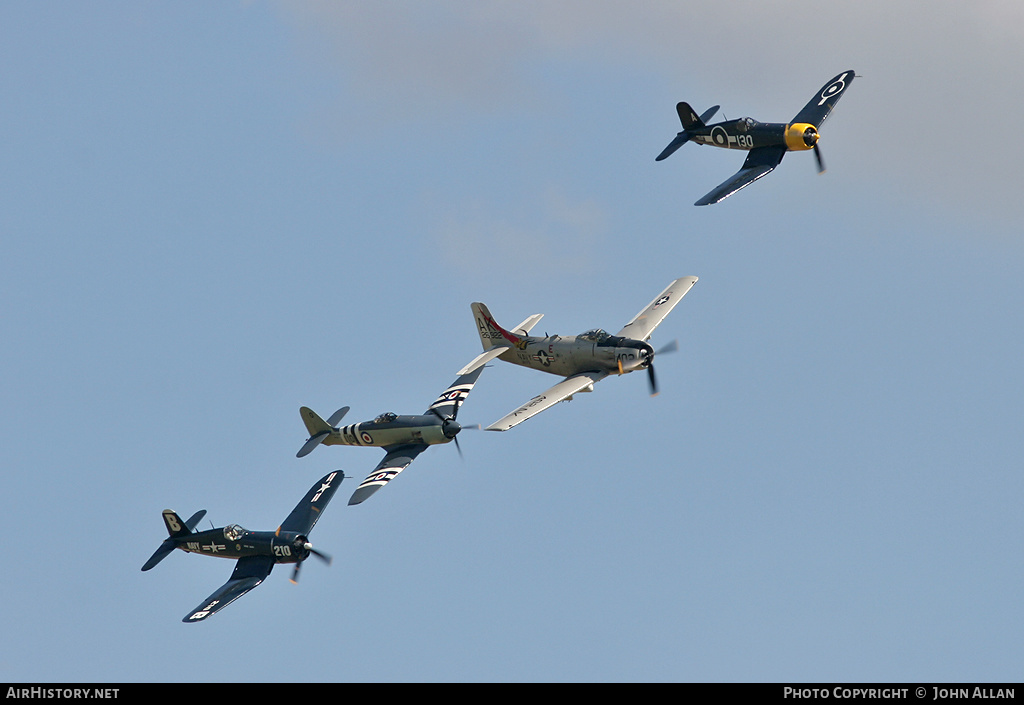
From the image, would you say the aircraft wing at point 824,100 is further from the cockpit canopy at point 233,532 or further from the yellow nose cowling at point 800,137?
the cockpit canopy at point 233,532

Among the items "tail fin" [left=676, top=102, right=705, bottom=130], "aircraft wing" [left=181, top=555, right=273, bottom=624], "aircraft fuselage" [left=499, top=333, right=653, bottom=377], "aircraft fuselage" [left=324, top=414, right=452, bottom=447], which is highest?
"tail fin" [left=676, top=102, right=705, bottom=130]

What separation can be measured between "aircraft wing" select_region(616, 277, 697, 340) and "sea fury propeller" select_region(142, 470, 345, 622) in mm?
18139

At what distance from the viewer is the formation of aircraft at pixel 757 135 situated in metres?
84.6

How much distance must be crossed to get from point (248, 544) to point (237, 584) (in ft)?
8.29

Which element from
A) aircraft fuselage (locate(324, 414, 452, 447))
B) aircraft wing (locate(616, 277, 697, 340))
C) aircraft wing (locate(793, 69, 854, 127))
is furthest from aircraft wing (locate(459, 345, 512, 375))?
aircraft wing (locate(793, 69, 854, 127))

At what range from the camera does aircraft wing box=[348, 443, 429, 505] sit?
74.4m

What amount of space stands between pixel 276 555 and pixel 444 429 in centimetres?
1105

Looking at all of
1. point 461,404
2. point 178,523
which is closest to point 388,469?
point 461,404

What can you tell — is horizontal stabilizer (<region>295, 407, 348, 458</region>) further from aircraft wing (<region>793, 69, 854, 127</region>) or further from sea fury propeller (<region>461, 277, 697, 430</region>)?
aircraft wing (<region>793, 69, 854, 127</region>)

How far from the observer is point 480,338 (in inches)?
3354

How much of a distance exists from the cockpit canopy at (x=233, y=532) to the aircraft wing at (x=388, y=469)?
606 cm
